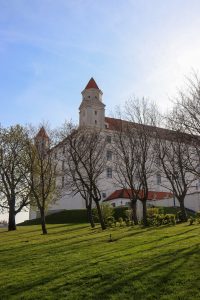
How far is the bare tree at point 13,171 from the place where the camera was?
126ft

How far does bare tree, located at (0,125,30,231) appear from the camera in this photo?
1508 inches

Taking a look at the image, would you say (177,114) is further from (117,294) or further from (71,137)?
(71,137)

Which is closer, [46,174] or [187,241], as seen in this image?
[187,241]

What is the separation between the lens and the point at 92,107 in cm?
7338

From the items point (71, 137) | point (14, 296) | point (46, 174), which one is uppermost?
point (71, 137)

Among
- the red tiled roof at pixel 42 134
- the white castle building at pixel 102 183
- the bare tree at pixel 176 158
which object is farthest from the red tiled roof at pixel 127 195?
the red tiled roof at pixel 42 134

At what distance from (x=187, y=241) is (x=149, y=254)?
3730 millimetres

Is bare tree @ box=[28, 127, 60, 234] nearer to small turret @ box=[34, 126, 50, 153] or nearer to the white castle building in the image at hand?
small turret @ box=[34, 126, 50, 153]

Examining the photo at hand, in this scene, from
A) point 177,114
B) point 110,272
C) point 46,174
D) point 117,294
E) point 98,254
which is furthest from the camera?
point 46,174

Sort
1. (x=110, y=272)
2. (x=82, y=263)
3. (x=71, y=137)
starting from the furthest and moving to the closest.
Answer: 1. (x=71, y=137)
2. (x=82, y=263)
3. (x=110, y=272)

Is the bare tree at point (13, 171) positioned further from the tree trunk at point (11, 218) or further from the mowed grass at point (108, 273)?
the mowed grass at point (108, 273)

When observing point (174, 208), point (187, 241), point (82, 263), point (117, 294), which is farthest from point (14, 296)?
point (174, 208)

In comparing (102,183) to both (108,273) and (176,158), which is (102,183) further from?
(108,273)

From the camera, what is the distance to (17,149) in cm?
3888
